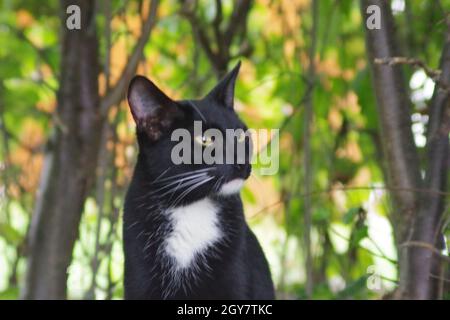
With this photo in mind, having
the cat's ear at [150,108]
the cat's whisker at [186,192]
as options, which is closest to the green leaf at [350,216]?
the cat's whisker at [186,192]

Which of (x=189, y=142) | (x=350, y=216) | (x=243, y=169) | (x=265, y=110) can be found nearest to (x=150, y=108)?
(x=189, y=142)

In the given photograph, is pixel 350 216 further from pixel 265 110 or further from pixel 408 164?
pixel 265 110

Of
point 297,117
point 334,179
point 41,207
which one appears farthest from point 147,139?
point 334,179

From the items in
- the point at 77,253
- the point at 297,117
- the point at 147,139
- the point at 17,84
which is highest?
the point at 17,84

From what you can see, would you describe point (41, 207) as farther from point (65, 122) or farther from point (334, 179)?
point (334, 179)

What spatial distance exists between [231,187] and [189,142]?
13cm

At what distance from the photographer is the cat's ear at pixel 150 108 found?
5.40 ft

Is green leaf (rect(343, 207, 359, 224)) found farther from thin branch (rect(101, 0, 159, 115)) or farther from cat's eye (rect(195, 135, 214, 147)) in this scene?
thin branch (rect(101, 0, 159, 115))

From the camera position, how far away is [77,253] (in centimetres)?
312

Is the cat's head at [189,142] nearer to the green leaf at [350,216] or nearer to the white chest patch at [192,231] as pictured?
the white chest patch at [192,231]

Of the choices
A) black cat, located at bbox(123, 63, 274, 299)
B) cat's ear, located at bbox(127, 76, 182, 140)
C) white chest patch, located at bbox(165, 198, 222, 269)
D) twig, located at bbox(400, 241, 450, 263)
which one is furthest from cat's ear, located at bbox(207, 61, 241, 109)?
twig, located at bbox(400, 241, 450, 263)

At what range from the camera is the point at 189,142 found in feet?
5.60

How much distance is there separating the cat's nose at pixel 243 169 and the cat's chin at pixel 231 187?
0.01 metres

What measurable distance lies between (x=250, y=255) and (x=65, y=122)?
0.93 meters
